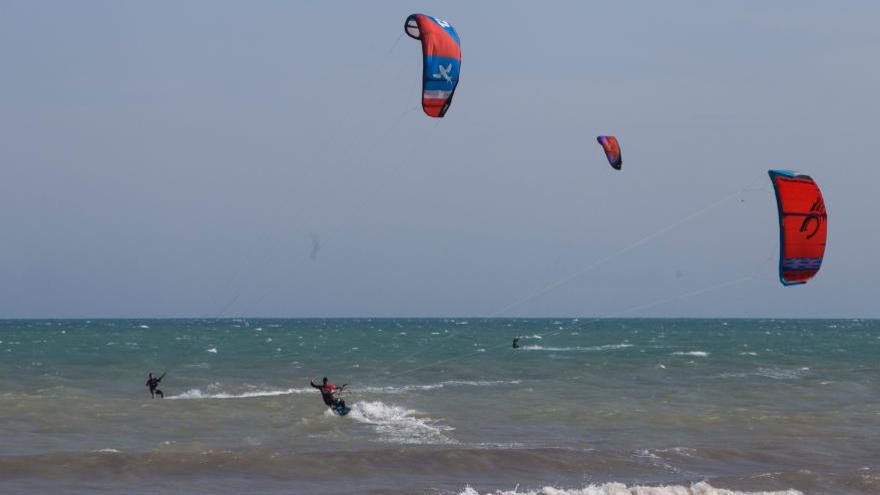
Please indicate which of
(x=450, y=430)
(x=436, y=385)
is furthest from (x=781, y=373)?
(x=450, y=430)

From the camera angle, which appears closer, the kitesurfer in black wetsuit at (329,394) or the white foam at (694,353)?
the kitesurfer in black wetsuit at (329,394)

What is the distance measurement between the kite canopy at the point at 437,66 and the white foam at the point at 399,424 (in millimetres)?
7317

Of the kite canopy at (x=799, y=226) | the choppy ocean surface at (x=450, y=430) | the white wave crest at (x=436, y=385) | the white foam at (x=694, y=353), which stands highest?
the kite canopy at (x=799, y=226)

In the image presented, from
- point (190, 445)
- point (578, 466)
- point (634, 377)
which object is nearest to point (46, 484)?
point (190, 445)

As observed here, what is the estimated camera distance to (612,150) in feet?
97.1

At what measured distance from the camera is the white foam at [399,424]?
23.9 metres

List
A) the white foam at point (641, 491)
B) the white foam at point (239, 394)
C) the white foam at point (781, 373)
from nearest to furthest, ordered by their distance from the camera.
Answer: the white foam at point (641, 491) → the white foam at point (239, 394) → the white foam at point (781, 373)

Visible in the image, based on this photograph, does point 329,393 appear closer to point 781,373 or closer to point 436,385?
point 436,385

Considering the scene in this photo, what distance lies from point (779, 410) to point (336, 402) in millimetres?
11873

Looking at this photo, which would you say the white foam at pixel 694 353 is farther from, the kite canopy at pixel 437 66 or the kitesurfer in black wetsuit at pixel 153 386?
the kite canopy at pixel 437 66

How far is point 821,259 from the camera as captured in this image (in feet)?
69.4

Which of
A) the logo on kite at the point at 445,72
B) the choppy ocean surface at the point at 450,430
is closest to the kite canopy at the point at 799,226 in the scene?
the choppy ocean surface at the point at 450,430

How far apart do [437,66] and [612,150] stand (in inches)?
409

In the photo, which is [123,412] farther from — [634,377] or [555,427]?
[634,377]
